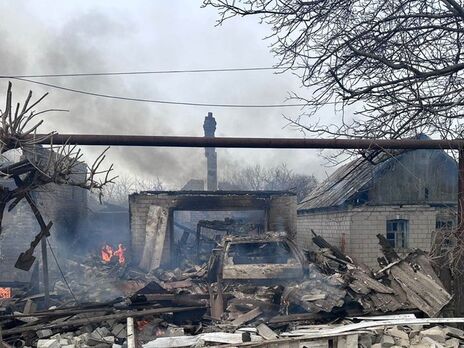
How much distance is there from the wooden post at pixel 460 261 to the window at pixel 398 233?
10.8 meters

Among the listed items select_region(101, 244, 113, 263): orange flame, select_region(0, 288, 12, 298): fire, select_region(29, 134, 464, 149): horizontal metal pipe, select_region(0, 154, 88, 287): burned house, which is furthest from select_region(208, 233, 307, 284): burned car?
select_region(101, 244, 113, 263): orange flame

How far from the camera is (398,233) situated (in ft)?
60.5

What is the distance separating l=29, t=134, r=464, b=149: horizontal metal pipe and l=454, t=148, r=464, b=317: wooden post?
455mm

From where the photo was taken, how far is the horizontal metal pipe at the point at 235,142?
251 inches

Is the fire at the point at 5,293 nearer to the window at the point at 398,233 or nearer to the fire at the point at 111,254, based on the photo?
the fire at the point at 111,254

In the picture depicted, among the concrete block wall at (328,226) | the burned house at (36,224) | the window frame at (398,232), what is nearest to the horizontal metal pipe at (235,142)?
the burned house at (36,224)

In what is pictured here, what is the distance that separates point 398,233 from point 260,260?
10.1 m

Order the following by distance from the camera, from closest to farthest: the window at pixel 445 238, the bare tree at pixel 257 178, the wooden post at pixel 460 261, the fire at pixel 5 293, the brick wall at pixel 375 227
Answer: the wooden post at pixel 460 261
the window at pixel 445 238
the fire at pixel 5 293
the brick wall at pixel 375 227
the bare tree at pixel 257 178

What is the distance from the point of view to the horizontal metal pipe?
6387mm

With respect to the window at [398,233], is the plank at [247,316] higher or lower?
lower

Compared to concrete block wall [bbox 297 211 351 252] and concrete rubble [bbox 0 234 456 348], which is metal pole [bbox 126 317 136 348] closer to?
concrete rubble [bbox 0 234 456 348]

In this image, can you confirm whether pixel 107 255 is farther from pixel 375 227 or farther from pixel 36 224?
pixel 375 227

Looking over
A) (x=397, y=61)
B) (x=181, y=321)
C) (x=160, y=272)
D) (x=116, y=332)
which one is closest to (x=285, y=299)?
(x=181, y=321)

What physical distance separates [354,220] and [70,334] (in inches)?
523
